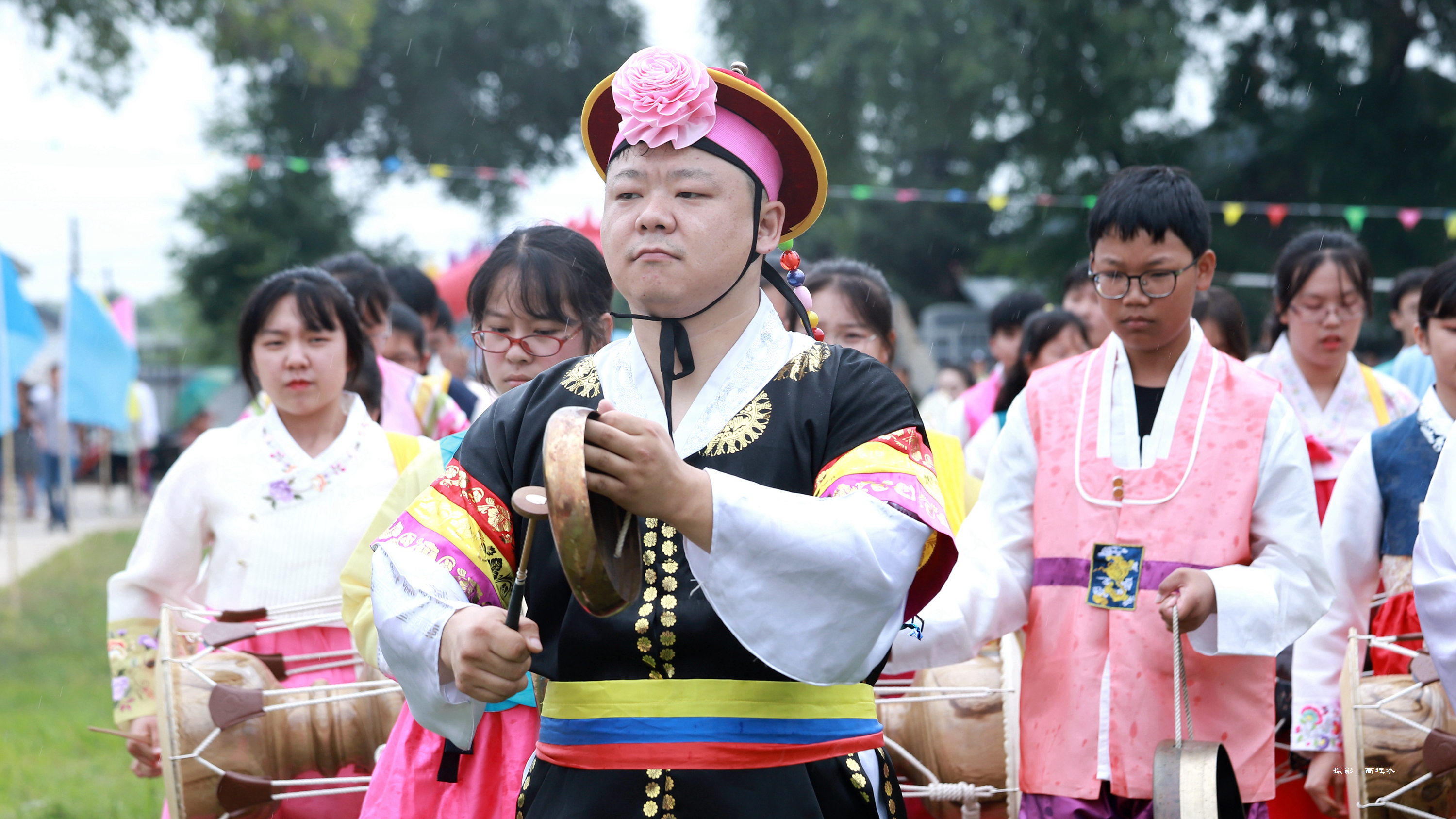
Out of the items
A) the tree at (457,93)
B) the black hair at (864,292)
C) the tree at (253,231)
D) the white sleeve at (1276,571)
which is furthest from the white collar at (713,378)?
the tree at (457,93)

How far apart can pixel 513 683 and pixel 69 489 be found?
13.5 meters

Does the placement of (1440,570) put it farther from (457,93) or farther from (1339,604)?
(457,93)

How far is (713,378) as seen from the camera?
193cm

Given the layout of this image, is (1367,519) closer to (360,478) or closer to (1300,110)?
(360,478)

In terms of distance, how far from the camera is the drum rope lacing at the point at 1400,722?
2676mm

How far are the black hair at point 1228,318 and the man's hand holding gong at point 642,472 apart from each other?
11.8ft

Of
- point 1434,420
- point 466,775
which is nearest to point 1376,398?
point 1434,420

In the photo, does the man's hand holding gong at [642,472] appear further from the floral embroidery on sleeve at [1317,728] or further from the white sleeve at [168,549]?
the white sleeve at [168,549]

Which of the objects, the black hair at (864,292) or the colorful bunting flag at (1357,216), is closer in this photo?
the black hair at (864,292)

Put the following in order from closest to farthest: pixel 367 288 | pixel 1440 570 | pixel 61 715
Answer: pixel 1440 570, pixel 367 288, pixel 61 715

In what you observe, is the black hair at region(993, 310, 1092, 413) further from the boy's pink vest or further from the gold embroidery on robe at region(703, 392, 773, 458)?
the gold embroidery on robe at region(703, 392, 773, 458)

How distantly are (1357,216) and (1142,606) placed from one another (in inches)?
482

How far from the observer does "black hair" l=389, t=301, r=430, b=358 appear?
18.2ft

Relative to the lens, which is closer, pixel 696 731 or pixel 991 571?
pixel 696 731
